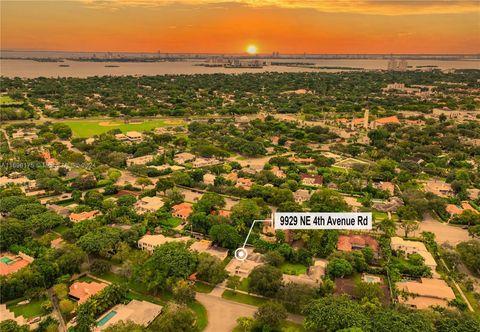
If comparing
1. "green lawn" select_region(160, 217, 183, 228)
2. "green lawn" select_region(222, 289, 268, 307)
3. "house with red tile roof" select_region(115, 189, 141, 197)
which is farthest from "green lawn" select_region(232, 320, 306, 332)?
"house with red tile roof" select_region(115, 189, 141, 197)

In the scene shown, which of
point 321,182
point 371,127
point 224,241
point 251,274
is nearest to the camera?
point 251,274

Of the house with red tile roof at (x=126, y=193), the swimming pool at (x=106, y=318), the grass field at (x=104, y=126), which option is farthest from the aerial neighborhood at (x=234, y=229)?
the grass field at (x=104, y=126)

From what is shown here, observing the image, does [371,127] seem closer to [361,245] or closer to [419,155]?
[419,155]

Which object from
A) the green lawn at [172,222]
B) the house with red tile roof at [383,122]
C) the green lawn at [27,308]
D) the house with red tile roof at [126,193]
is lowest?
the green lawn at [27,308]

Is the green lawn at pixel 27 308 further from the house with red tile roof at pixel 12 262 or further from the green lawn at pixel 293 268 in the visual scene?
the green lawn at pixel 293 268

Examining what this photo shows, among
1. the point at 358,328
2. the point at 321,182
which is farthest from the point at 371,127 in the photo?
the point at 358,328

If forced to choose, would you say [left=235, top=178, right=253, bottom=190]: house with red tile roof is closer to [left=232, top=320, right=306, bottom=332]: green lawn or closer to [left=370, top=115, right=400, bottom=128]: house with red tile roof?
[left=232, top=320, right=306, bottom=332]: green lawn
